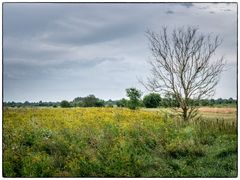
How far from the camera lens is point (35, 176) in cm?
790

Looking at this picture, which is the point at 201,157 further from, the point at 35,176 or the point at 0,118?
the point at 0,118

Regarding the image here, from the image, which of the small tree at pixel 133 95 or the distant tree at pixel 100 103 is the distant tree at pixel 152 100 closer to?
the small tree at pixel 133 95

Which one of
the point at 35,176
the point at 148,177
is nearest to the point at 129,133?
the point at 148,177

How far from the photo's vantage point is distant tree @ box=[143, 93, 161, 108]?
27.4 ft

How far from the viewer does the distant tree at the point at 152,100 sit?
27.4 feet

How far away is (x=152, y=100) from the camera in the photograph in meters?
8.35

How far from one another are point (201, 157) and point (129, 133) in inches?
42.3

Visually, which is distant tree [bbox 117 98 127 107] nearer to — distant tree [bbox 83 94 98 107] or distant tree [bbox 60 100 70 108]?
distant tree [bbox 83 94 98 107]

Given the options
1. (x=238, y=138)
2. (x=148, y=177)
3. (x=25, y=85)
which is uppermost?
(x=25, y=85)

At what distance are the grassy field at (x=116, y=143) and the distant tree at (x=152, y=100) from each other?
12 cm

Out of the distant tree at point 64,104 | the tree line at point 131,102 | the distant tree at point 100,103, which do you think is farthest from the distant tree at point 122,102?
the distant tree at point 64,104

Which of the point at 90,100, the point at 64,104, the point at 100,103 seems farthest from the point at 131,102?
the point at 64,104

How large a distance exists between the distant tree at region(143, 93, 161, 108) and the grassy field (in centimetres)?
12

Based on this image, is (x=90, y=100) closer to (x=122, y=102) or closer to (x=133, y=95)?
(x=122, y=102)
